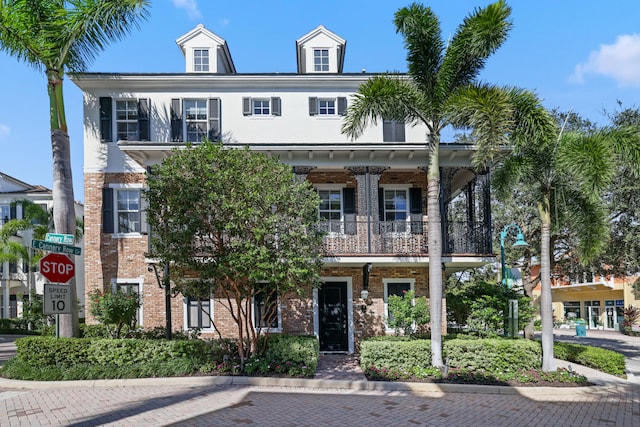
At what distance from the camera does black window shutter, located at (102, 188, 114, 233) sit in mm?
15070

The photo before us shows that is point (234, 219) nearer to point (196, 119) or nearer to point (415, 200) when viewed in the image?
point (196, 119)

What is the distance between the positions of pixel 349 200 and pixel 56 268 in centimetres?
922

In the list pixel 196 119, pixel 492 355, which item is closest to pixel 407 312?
pixel 492 355

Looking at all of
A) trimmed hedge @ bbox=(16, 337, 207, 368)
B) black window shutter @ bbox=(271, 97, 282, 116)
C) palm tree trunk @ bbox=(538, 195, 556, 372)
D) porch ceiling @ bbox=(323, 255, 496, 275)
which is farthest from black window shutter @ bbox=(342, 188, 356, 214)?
trimmed hedge @ bbox=(16, 337, 207, 368)

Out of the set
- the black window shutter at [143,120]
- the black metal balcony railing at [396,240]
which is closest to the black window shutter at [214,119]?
the black window shutter at [143,120]

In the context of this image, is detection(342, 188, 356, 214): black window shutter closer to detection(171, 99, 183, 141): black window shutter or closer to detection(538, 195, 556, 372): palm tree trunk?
detection(538, 195, 556, 372): palm tree trunk

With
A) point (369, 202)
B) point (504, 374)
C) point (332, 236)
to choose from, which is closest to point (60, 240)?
point (332, 236)

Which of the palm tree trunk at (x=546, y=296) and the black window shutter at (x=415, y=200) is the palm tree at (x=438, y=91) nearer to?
the palm tree trunk at (x=546, y=296)

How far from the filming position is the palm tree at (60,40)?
40.4ft

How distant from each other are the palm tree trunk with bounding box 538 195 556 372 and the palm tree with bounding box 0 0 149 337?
1244 cm

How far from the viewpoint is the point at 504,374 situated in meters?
11.2

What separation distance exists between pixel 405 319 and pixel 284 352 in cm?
364

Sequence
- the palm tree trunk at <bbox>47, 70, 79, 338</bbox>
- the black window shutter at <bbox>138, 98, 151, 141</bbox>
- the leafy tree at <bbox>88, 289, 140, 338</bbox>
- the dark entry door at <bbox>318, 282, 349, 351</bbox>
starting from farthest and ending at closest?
the black window shutter at <bbox>138, 98, 151, 141</bbox> < the dark entry door at <bbox>318, 282, 349, 351</bbox> < the palm tree trunk at <bbox>47, 70, 79, 338</bbox> < the leafy tree at <bbox>88, 289, 140, 338</bbox>

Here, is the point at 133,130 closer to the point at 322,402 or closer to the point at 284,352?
the point at 284,352
